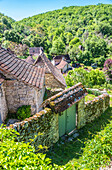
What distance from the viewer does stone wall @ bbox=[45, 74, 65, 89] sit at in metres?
14.1

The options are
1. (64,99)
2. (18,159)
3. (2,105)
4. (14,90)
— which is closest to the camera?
(18,159)

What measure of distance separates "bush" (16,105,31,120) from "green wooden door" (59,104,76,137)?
2.68 m

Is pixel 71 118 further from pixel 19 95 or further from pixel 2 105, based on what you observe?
pixel 2 105

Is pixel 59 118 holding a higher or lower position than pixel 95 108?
higher

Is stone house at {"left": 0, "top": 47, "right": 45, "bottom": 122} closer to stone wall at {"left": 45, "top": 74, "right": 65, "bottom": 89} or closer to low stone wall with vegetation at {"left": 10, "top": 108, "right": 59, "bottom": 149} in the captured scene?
low stone wall with vegetation at {"left": 10, "top": 108, "right": 59, "bottom": 149}

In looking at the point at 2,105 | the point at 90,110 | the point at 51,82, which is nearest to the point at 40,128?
the point at 2,105

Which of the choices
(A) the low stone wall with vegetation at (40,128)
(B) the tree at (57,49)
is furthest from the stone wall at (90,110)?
(B) the tree at (57,49)

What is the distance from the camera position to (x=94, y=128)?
308 inches

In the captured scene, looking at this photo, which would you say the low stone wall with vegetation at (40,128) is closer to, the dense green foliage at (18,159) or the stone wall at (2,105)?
the dense green foliage at (18,159)

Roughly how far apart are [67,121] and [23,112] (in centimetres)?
303

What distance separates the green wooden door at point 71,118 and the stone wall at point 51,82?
6.98m

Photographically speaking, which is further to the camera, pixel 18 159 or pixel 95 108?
pixel 95 108

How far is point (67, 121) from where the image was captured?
23.5 feet

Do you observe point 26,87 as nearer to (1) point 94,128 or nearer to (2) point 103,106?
(1) point 94,128
